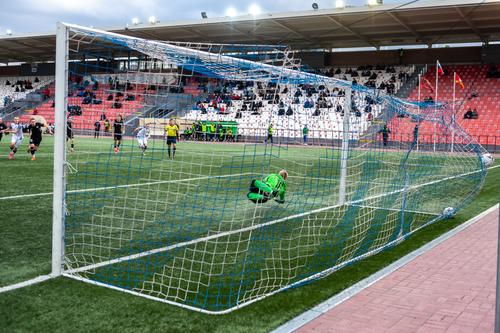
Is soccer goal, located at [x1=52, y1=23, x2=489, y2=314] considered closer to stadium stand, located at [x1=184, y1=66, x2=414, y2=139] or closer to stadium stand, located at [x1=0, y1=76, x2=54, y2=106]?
stadium stand, located at [x1=184, y1=66, x2=414, y2=139]

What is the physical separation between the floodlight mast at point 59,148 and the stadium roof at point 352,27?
28.4 m

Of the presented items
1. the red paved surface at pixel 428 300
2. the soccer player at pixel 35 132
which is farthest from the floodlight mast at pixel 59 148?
the soccer player at pixel 35 132

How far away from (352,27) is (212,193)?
28244 millimetres

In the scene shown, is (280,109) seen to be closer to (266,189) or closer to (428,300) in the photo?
(266,189)

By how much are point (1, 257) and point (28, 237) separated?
103cm

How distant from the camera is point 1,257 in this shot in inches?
238

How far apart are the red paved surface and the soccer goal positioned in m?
0.73

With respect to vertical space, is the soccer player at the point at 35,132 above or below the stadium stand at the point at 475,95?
below

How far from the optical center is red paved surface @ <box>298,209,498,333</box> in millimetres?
4469

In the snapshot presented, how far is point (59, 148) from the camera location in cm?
555

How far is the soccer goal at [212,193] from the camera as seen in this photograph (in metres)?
5.56

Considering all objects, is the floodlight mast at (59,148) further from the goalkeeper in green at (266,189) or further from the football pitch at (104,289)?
the goalkeeper in green at (266,189)

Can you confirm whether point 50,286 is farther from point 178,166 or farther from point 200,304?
point 178,166

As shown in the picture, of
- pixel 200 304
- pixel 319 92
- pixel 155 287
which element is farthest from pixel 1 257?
pixel 319 92
